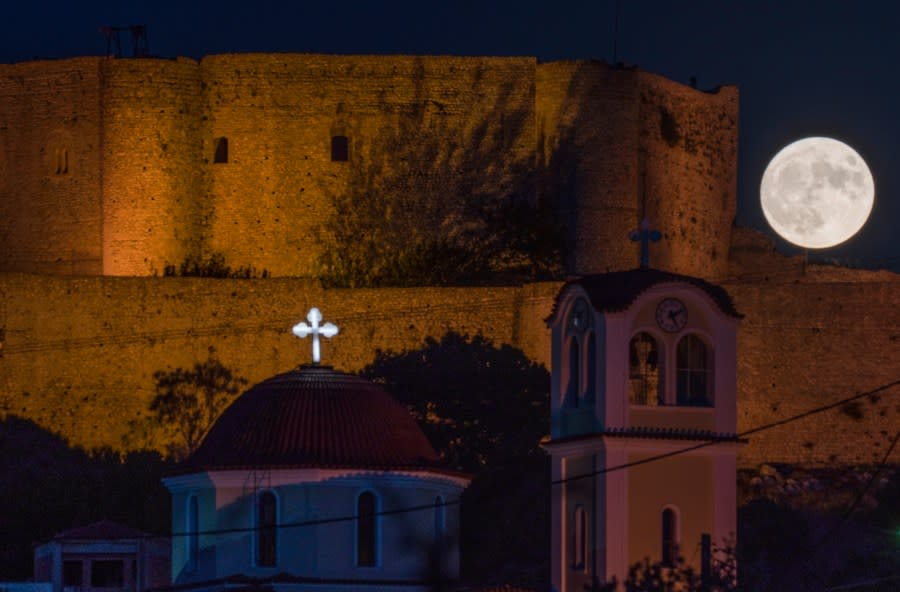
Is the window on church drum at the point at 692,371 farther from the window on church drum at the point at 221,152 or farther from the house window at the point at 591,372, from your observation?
the window on church drum at the point at 221,152

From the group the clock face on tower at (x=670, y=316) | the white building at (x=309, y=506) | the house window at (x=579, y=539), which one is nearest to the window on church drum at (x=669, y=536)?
the house window at (x=579, y=539)

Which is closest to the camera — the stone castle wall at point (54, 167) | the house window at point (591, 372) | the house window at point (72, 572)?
the house window at point (591, 372)

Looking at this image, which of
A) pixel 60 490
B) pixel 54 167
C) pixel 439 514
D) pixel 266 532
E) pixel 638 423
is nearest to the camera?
pixel 638 423

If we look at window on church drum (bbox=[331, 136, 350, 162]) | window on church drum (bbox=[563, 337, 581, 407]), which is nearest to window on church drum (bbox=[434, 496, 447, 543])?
window on church drum (bbox=[563, 337, 581, 407])

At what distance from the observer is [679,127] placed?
3120 inches

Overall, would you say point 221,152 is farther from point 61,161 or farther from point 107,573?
point 107,573

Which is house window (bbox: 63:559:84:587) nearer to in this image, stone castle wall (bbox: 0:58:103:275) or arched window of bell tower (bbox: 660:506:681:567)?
arched window of bell tower (bbox: 660:506:681:567)

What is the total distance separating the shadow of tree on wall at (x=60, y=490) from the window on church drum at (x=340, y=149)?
11.5m

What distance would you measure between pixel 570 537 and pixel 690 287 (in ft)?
15.1

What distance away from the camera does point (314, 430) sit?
50.9 meters

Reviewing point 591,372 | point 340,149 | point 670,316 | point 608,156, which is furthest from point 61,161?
point 670,316

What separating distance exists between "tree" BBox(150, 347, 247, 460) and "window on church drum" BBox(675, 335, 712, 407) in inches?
877

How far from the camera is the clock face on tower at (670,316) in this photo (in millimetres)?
49062

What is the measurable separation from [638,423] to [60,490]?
22.0 m
